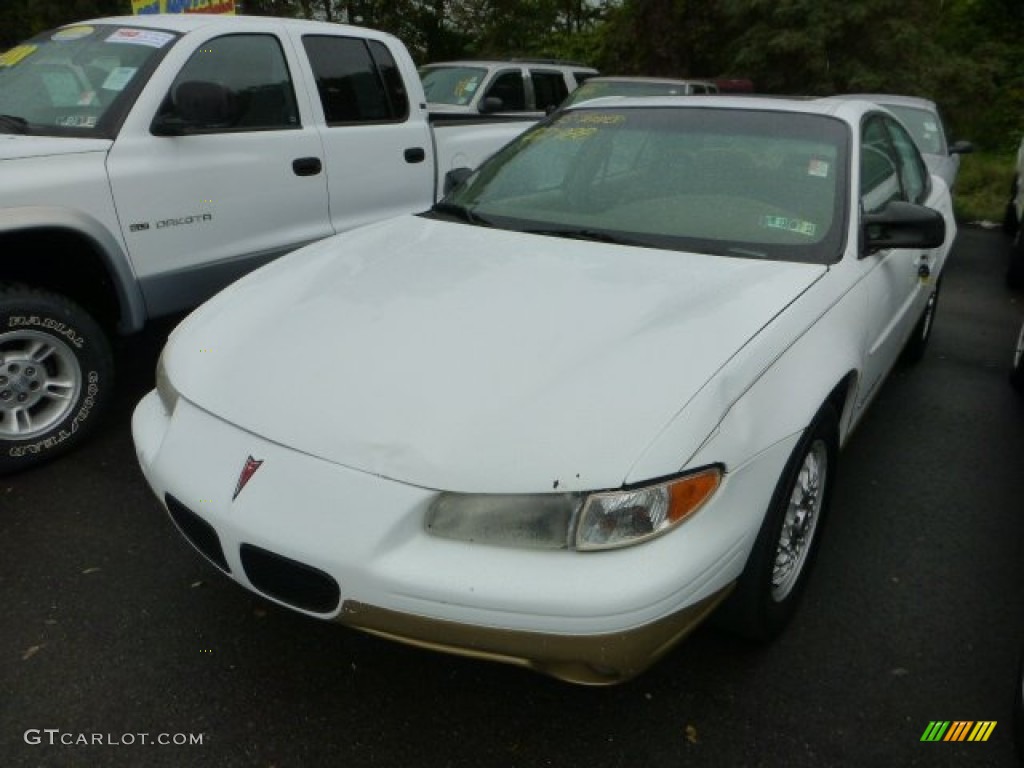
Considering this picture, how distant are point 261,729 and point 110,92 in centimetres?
291

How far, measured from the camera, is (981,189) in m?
11.6

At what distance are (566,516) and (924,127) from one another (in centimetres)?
818

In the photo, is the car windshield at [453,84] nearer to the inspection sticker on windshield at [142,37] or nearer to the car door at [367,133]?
the car door at [367,133]

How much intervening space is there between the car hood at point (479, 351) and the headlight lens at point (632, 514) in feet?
0.18

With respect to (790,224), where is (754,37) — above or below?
below

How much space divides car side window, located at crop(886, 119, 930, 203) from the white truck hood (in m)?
3.59

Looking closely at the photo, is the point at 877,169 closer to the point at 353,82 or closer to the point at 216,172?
the point at 353,82

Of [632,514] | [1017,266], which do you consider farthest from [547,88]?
[632,514]

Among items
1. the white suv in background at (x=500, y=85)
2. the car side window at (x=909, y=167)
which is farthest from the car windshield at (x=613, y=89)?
the car side window at (x=909, y=167)

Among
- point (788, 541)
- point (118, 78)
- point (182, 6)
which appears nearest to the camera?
point (788, 541)

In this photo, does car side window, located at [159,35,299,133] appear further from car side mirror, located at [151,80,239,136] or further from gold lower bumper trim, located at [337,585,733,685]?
gold lower bumper trim, located at [337,585,733,685]

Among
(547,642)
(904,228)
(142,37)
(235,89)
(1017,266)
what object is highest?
(142,37)

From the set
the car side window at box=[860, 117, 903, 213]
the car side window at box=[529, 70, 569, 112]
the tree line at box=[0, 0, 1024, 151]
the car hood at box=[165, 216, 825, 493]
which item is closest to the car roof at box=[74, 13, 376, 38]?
the car hood at box=[165, 216, 825, 493]

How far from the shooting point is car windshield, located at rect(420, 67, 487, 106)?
9766mm
